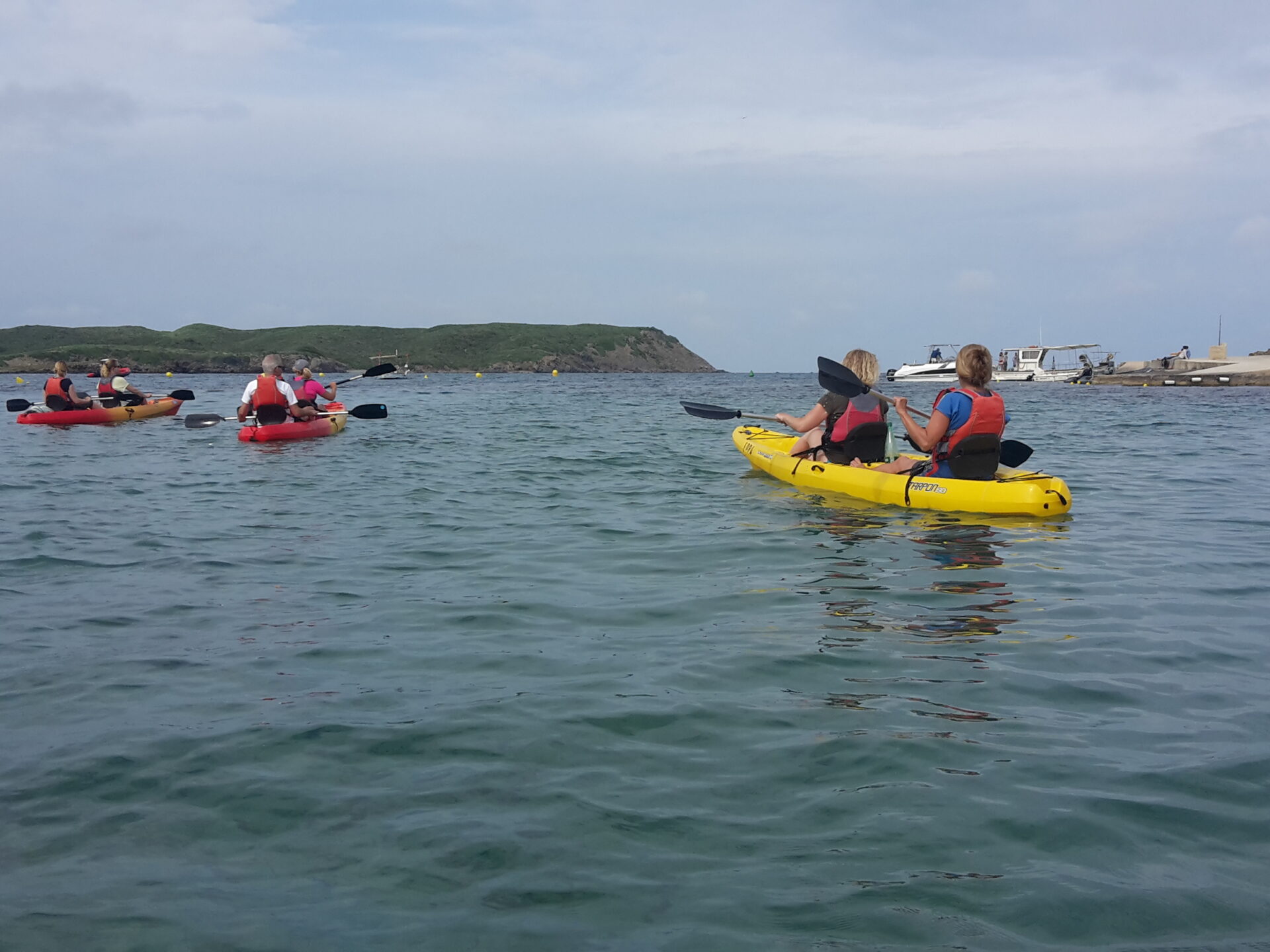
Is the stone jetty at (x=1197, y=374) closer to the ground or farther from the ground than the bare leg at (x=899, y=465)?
farther from the ground

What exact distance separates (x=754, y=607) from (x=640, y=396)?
147ft

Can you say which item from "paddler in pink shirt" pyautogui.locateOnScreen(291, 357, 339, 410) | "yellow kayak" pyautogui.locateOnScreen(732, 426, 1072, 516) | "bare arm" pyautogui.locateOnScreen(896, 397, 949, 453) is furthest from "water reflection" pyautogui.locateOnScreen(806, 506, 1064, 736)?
"paddler in pink shirt" pyautogui.locateOnScreen(291, 357, 339, 410)

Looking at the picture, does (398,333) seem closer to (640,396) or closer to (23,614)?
(640,396)

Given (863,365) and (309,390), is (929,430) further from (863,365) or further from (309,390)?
(309,390)

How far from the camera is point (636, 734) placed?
447 cm

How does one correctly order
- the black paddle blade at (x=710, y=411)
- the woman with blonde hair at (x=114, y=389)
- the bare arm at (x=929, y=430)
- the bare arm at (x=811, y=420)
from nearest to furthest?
the bare arm at (x=929, y=430), the bare arm at (x=811, y=420), the black paddle blade at (x=710, y=411), the woman with blonde hair at (x=114, y=389)

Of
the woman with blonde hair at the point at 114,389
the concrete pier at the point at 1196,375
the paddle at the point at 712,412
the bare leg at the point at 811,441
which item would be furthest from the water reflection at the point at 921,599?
the concrete pier at the point at 1196,375

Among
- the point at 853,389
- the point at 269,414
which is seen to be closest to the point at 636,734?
the point at 853,389

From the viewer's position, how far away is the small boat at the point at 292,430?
18484 mm

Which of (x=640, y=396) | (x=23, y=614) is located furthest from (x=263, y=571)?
(x=640, y=396)

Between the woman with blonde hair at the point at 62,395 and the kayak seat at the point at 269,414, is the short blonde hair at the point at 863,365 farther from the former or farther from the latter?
the woman with blonde hair at the point at 62,395

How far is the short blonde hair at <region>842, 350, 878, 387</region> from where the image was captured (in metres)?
11.2

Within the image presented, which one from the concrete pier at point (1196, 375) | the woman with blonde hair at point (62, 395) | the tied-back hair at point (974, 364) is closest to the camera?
the tied-back hair at point (974, 364)

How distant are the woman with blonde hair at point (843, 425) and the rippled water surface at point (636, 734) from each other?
Answer: 2.36 metres
